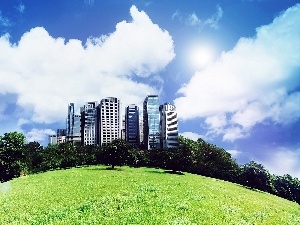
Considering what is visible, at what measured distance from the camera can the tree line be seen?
88.6m

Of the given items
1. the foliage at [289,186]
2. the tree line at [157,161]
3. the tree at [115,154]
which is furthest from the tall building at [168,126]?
the tree at [115,154]

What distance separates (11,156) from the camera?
93.9 meters

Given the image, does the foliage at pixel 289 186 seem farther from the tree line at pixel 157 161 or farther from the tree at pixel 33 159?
the tree at pixel 33 159

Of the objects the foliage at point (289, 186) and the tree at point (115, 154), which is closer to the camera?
the tree at point (115, 154)

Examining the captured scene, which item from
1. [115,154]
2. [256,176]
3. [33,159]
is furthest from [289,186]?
[33,159]

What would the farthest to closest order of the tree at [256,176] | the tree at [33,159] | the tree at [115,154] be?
1. the tree at [33,159]
2. the tree at [115,154]
3. the tree at [256,176]

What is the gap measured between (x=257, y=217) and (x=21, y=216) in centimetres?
1713

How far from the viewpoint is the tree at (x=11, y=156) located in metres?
92.4

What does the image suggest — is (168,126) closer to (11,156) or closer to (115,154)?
(115,154)

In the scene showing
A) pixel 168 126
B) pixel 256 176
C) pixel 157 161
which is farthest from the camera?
pixel 168 126

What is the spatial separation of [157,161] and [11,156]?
4051 cm

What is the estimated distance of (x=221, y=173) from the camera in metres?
108

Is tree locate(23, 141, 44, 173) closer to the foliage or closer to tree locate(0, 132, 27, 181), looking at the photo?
tree locate(0, 132, 27, 181)

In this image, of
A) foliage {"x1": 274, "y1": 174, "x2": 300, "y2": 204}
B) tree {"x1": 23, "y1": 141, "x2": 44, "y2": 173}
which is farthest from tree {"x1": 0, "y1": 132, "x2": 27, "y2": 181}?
foliage {"x1": 274, "y1": 174, "x2": 300, "y2": 204}
